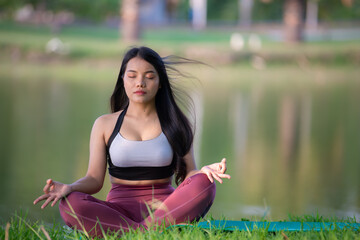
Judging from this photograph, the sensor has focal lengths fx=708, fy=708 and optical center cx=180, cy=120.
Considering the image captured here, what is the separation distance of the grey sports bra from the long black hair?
4 centimetres

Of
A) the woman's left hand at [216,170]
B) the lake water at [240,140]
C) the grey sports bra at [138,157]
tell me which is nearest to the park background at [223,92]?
the lake water at [240,140]

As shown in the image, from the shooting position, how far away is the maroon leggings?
2371 mm

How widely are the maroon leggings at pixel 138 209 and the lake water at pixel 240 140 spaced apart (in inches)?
12.6

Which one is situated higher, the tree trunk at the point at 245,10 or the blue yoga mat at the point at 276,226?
the blue yoga mat at the point at 276,226

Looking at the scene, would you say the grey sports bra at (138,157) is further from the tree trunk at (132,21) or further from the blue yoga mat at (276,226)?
the tree trunk at (132,21)

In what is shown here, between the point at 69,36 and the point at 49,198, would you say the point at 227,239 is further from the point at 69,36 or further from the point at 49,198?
the point at 69,36

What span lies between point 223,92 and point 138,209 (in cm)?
1011

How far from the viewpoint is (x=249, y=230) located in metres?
2.39

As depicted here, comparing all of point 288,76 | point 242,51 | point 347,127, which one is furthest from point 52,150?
point 242,51

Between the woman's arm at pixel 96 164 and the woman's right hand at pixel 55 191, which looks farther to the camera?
the woman's arm at pixel 96 164

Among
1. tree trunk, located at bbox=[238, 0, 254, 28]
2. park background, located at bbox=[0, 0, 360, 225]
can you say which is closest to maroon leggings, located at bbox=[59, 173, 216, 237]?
park background, located at bbox=[0, 0, 360, 225]

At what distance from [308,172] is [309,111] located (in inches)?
172

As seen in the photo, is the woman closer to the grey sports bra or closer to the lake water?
the grey sports bra

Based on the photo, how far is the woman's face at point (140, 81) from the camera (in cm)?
260
